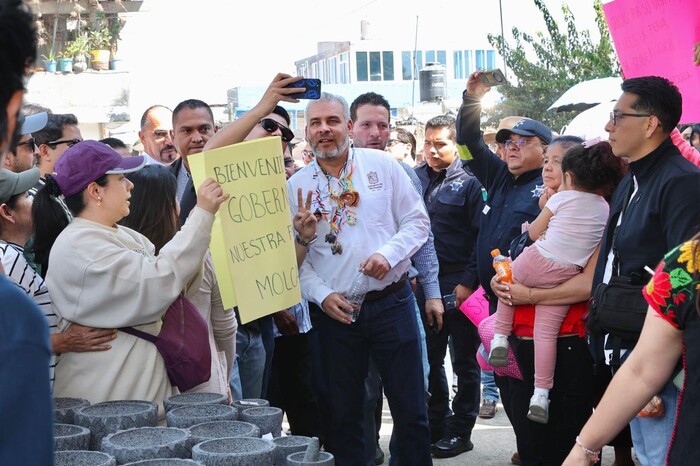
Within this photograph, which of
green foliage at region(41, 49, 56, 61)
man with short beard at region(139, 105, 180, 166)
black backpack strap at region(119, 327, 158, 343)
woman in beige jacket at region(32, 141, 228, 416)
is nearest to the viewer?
woman in beige jacket at region(32, 141, 228, 416)

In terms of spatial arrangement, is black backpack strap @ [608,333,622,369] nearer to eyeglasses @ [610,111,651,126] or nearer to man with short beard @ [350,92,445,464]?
eyeglasses @ [610,111,651,126]

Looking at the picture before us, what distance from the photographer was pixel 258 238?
4207 mm

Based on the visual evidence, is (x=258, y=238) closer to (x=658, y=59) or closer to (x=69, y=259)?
(x=69, y=259)

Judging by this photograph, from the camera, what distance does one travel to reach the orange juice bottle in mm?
5090

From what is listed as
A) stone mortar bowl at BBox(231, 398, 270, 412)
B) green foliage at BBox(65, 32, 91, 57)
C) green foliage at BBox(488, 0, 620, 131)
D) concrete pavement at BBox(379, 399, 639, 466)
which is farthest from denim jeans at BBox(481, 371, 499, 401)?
green foliage at BBox(488, 0, 620, 131)

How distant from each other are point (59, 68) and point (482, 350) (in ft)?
55.5

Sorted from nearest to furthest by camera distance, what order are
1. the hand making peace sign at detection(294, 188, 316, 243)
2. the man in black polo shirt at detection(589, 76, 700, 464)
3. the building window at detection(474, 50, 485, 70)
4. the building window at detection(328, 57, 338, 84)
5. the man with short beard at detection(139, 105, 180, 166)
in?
the man in black polo shirt at detection(589, 76, 700, 464), the hand making peace sign at detection(294, 188, 316, 243), the man with short beard at detection(139, 105, 180, 166), the building window at detection(474, 50, 485, 70), the building window at detection(328, 57, 338, 84)

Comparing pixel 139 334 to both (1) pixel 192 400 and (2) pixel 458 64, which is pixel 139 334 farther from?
(2) pixel 458 64

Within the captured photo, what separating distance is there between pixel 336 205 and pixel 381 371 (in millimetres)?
1002

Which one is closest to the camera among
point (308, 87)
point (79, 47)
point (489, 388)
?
point (308, 87)

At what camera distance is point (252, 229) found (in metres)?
4.17

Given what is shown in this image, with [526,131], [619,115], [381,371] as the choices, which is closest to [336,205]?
[381,371]

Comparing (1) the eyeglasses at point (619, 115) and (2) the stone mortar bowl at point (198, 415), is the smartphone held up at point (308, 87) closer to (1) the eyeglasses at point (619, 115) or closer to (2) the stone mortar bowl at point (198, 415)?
(1) the eyeglasses at point (619, 115)

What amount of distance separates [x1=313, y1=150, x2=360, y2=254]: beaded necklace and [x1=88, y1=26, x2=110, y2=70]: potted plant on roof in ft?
55.2
